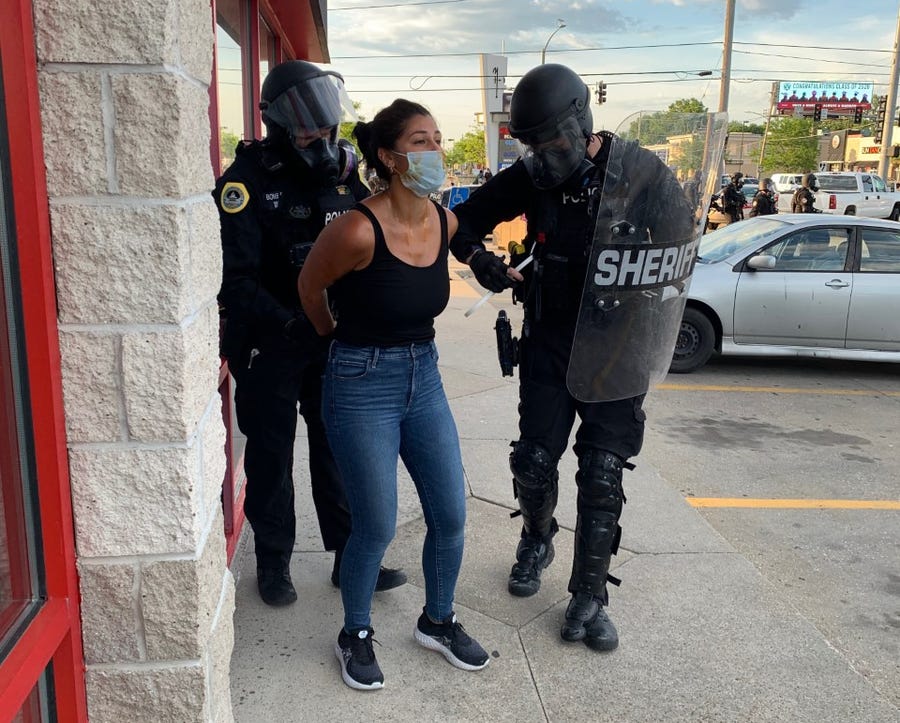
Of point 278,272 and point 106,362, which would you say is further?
point 278,272

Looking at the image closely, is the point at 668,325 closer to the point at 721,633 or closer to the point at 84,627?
the point at 721,633

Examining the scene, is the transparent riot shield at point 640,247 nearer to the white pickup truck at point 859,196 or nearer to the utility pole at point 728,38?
→ the utility pole at point 728,38

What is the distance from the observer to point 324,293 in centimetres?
246

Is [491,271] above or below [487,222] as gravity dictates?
below

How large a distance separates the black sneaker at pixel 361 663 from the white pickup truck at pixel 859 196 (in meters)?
27.8

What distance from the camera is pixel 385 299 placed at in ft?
7.70

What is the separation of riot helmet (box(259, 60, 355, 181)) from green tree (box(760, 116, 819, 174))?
82.3m

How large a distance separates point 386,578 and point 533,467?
0.76 meters

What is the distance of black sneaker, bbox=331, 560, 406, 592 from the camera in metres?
3.25

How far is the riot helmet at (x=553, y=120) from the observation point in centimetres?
275

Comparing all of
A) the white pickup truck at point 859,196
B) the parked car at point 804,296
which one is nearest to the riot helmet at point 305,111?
the parked car at point 804,296

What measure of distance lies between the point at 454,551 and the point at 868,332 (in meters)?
6.06

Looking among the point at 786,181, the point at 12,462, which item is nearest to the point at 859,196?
the point at 786,181

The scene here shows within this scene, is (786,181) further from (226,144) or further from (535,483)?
(535,483)
